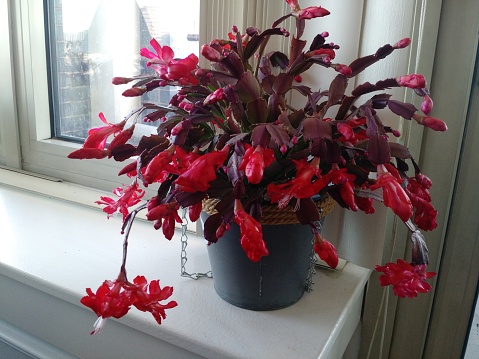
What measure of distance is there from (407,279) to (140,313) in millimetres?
389

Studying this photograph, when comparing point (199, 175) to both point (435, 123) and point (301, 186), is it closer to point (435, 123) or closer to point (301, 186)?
point (301, 186)

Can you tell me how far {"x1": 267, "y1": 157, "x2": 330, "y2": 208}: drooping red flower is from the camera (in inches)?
18.8

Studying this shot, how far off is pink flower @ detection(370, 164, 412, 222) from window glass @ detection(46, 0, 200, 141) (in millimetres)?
690

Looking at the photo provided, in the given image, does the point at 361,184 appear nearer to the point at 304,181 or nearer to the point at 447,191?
the point at 304,181

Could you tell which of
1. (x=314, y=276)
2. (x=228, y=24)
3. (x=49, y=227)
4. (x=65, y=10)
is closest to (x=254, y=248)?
(x=314, y=276)

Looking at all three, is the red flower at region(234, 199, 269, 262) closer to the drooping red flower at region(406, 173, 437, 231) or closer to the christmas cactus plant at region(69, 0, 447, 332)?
the christmas cactus plant at region(69, 0, 447, 332)

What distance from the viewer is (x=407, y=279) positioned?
1.90 ft

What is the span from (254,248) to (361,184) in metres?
0.18

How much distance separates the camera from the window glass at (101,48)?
1078 mm

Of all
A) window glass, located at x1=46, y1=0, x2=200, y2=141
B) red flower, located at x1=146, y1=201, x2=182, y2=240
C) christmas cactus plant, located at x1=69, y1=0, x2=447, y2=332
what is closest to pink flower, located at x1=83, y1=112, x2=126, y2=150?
christmas cactus plant, located at x1=69, y1=0, x2=447, y2=332

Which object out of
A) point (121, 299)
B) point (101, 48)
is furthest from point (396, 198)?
point (101, 48)

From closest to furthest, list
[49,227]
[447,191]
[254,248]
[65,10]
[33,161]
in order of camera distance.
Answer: [254,248]
[447,191]
[49,227]
[65,10]
[33,161]

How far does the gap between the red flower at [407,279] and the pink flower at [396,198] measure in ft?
0.47

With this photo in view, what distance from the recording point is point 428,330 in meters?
0.87
